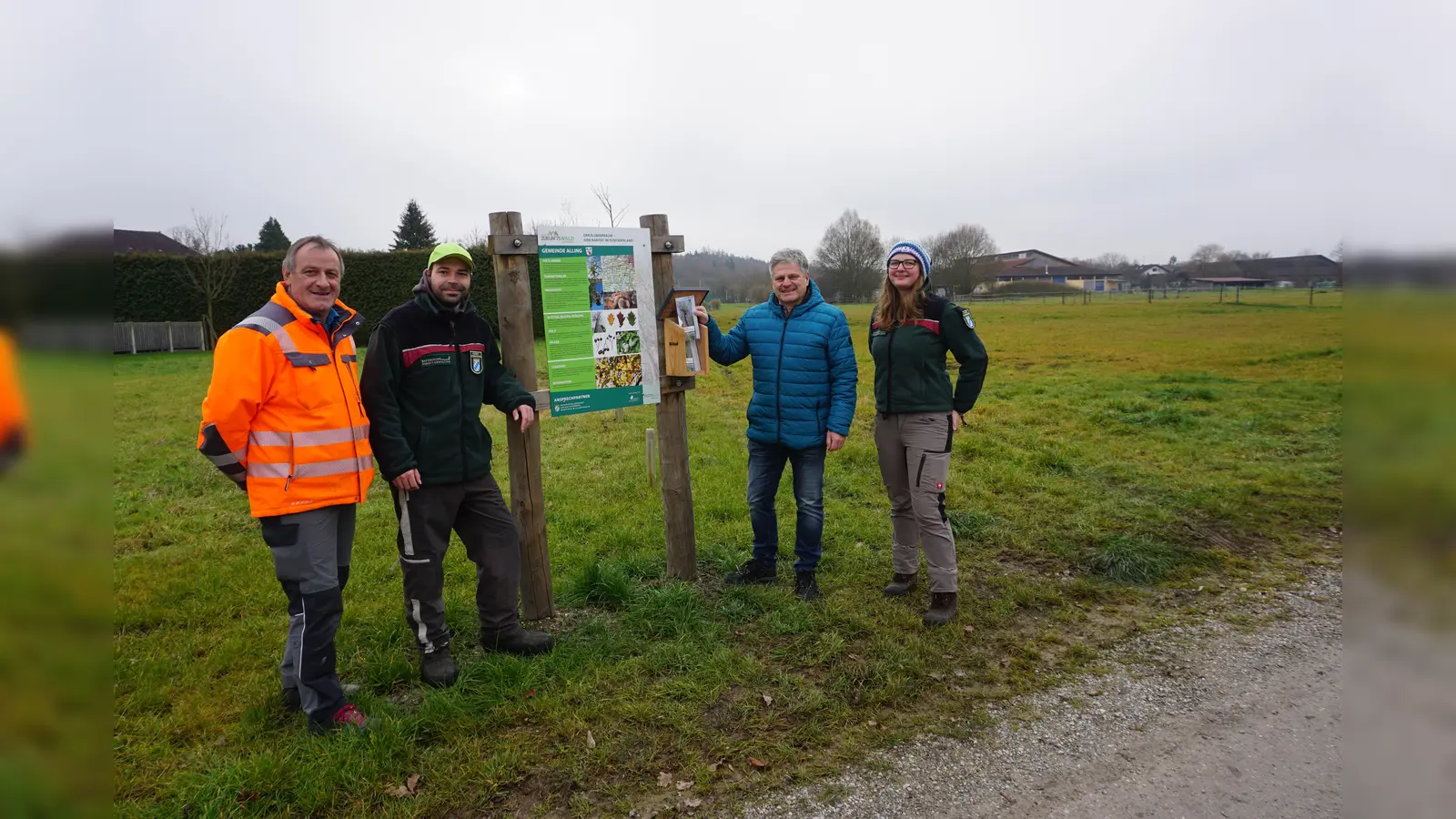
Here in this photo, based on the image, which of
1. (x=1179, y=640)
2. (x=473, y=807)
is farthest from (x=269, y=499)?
(x=1179, y=640)

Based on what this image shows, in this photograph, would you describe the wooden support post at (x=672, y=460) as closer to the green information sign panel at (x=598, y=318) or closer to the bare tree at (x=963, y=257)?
the green information sign panel at (x=598, y=318)

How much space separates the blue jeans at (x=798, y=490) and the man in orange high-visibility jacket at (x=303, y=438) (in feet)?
8.32

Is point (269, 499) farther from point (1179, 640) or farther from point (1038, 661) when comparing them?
point (1179, 640)

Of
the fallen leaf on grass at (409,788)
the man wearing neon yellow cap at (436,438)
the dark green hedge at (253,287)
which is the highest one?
the dark green hedge at (253,287)

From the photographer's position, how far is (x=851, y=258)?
49.6 m

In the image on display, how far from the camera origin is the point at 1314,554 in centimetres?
596

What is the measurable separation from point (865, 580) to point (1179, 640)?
1966 mm

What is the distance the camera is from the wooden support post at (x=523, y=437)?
441cm

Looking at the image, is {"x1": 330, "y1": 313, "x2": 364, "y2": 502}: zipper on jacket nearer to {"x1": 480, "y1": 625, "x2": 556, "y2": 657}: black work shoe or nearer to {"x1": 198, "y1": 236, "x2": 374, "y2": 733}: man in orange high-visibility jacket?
{"x1": 198, "y1": 236, "x2": 374, "y2": 733}: man in orange high-visibility jacket

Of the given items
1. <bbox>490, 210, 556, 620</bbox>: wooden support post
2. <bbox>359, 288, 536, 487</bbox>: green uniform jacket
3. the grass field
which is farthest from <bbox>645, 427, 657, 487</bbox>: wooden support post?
<bbox>359, 288, 536, 487</bbox>: green uniform jacket

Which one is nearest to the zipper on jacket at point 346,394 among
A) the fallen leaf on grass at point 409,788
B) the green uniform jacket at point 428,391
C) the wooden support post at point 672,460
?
the green uniform jacket at point 428,391

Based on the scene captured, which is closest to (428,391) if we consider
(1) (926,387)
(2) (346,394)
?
Answer: (2) (346,394)
